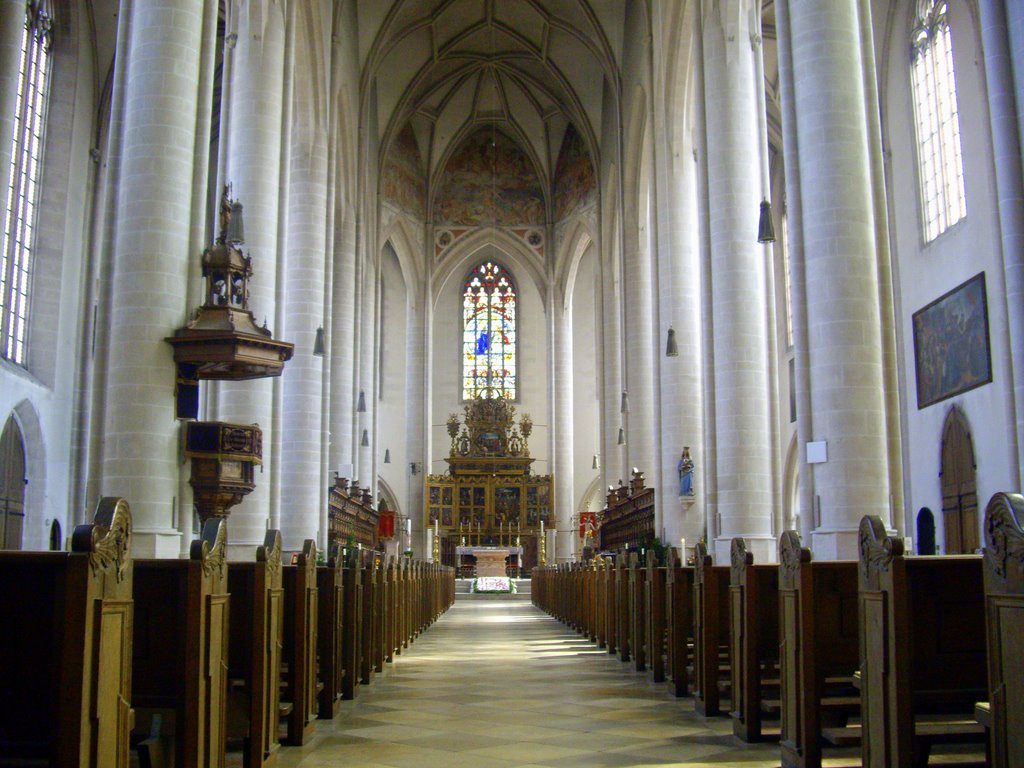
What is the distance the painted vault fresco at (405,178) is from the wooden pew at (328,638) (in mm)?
26984

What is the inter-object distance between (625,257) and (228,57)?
13.4m

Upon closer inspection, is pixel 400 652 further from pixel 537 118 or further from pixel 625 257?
pixel 537 118

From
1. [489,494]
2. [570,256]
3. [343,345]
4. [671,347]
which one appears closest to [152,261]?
[671,347]

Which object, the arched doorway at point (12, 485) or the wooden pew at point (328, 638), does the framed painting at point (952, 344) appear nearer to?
the wooden pew at point (328, 638)

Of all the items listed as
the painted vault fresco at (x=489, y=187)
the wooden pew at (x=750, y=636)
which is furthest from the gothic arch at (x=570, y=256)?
the wooden pew at (x=750, y=636)

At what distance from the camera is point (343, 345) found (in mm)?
27156

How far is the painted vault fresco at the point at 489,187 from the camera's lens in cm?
3781

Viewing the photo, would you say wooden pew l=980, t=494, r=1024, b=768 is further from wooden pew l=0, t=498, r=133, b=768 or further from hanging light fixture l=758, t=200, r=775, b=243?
hanging light fixture l=758, t=200, r=775, b=243

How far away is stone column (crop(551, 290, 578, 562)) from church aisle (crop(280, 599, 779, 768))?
24.3 m

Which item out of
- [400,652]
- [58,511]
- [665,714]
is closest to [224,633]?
[665,714]

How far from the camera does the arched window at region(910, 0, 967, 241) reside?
18422mm

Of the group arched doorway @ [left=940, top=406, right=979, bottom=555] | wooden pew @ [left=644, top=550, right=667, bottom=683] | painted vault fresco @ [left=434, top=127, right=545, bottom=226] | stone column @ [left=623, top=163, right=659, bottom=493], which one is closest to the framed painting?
arched doorway @ [left=940, top=406, right=979, bottom=555]

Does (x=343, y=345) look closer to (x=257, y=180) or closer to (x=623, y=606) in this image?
(x=257, y=180)

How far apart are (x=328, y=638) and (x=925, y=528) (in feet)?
47.2
